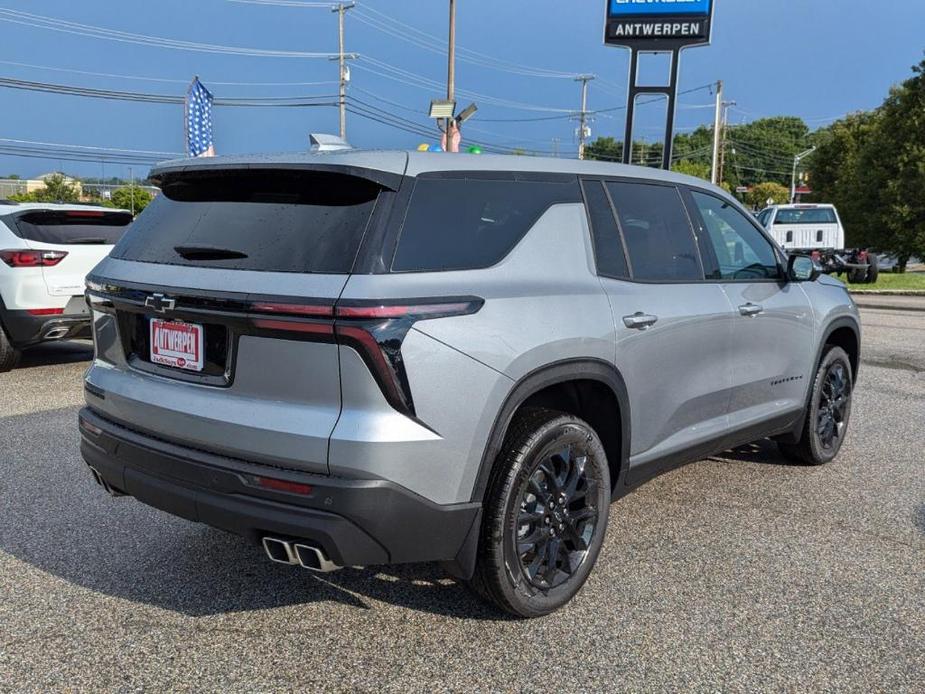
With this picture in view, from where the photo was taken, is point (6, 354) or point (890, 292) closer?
point (6, 354)

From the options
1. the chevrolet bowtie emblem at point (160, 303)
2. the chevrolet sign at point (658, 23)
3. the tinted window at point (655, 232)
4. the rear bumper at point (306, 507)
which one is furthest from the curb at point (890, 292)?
the chevrolet bowtie emblem at point (160, 303)

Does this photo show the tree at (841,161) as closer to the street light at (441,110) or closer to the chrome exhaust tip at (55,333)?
the street light at (441,110)

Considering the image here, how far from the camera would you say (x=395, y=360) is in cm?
258

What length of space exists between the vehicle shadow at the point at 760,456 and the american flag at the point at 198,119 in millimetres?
18078

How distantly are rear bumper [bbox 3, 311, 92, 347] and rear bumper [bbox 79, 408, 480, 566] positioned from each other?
17.3ft

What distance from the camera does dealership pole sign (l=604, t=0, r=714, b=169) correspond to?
16.3 m

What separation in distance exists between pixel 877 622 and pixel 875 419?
395 cm

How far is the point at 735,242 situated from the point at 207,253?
2.90 m

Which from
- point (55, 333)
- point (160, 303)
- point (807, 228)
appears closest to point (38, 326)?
point (55, 333)

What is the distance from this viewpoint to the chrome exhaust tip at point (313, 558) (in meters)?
2.65

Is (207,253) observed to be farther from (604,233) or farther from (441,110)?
(441,110)

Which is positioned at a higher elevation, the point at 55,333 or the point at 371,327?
the point at 371,327

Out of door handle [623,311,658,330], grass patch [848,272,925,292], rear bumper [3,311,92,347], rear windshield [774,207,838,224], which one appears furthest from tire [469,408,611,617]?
grass patch [848,272,925,292]

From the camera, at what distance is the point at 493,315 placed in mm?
2863
